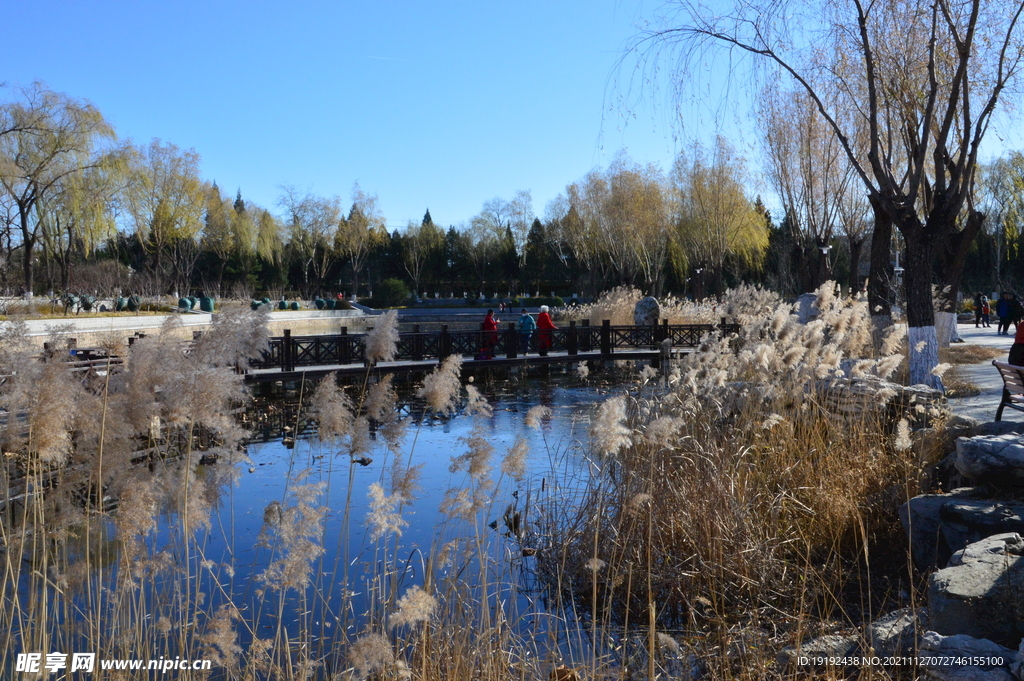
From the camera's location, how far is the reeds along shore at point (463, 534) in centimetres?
242

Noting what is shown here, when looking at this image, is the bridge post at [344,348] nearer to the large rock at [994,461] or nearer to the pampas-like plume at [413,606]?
the large rock at [994,461]

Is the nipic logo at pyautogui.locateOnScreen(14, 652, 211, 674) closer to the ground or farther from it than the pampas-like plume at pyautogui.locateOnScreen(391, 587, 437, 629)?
closer to the ground

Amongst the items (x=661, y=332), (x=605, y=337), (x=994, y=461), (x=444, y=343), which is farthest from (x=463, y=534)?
(x=661, y=332)

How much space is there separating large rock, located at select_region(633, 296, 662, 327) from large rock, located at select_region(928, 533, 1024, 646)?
1883 centimetres

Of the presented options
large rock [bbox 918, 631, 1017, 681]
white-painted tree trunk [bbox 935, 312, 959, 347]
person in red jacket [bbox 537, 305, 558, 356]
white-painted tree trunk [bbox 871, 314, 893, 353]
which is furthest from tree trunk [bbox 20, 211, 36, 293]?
large rock [bbox 918, 631, 1017, 681]

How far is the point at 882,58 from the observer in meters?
8.77

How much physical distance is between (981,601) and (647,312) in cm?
1920

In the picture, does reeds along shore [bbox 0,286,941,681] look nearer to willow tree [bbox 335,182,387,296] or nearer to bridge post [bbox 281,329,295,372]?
bridge post [bbox 281,329,295,372]

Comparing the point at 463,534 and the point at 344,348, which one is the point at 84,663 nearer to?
the point at 463,534

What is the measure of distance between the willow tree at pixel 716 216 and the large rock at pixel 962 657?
25697mm

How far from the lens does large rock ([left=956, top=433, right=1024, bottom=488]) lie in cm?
440

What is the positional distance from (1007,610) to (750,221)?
2983cm

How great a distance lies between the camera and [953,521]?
165 inches

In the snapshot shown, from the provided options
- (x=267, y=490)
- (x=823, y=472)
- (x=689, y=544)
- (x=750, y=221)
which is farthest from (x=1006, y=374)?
(x=750, y=221)
